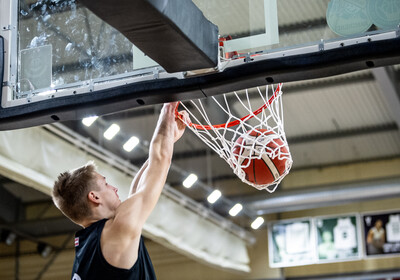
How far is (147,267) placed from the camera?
3.42 meters

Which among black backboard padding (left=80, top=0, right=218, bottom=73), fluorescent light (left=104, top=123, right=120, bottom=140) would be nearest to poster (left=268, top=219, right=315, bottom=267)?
fluorescent light (left=104, top=123, right=120, bottom=140)

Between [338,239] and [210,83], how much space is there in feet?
24.3

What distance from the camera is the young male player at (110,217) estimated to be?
3295 mm

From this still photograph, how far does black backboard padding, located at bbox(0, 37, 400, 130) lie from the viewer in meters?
3.46

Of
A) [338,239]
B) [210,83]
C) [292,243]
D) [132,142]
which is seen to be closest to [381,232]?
[338,239]

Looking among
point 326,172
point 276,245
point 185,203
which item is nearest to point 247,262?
point 276,245

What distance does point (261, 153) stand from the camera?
4.48 meters

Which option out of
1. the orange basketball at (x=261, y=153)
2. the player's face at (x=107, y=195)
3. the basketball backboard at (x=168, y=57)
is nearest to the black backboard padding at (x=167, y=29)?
the basketball backboard at (x=168, y=57)

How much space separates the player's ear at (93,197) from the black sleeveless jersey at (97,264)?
123 mm

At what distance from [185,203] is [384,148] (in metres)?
4.04

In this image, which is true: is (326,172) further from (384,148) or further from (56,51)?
(56,51)

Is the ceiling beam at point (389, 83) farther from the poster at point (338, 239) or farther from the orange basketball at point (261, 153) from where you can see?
the orange basketball at point (261, 153)

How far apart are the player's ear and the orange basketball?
1302 millimetres

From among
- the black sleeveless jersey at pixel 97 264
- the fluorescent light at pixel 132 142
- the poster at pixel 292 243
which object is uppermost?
the fluorescent light at pixel 132 142
